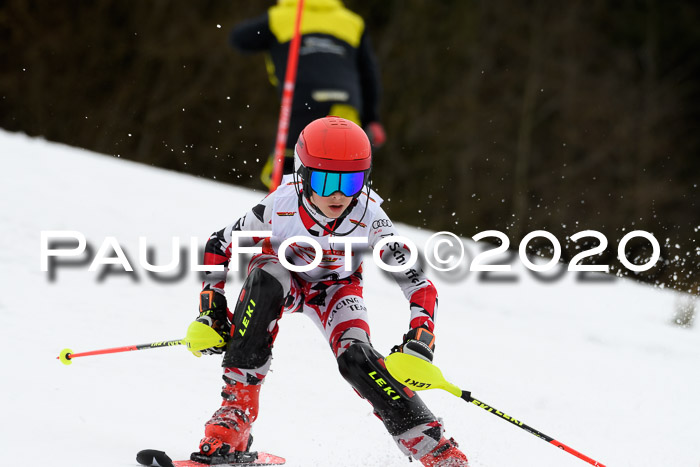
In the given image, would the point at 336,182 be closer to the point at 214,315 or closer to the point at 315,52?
the point at 214,315

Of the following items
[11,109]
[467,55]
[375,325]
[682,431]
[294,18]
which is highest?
[467,55]

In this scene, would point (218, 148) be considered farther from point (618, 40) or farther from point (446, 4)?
point (618, 40)

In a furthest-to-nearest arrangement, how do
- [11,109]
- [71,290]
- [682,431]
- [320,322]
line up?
[11,109], [71,290], [682,431], [320,322]

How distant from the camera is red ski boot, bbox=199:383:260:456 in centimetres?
327

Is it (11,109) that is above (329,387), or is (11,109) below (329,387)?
above

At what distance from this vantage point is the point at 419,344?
10.3ft

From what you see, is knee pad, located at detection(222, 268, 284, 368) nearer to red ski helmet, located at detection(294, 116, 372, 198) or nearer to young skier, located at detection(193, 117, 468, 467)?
young skier, located at detection(193, 117, 468, 467)

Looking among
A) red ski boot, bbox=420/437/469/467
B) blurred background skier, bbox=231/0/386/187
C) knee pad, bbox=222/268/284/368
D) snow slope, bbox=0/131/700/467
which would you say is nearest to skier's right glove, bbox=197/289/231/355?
knee pad, bbox=222/268/284/368

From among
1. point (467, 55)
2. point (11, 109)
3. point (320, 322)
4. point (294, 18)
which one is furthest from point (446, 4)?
point (320, 322)

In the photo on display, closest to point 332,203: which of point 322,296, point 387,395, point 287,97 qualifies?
point 322,296

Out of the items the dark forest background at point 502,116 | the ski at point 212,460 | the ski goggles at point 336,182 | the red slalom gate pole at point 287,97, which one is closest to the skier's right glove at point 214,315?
the ski at point 212,460

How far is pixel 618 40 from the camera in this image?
2284 cm

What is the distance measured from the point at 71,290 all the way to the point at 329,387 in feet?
6.15

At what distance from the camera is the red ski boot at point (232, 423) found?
10.7ft
